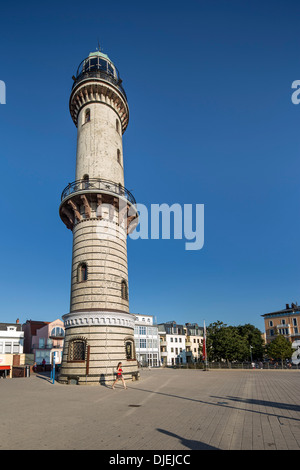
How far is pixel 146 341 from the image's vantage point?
61062mm

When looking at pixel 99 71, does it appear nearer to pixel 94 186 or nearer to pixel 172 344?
pixel 94 186

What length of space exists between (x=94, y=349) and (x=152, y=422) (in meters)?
11.2

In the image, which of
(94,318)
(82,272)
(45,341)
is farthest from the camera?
(45,341)

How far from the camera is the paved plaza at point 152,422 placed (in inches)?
274

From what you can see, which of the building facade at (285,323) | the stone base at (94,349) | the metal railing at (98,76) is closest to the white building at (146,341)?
the building facade at (285,323)

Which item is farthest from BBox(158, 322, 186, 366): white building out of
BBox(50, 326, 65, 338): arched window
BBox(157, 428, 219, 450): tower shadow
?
BBox(157, 428, 219, 450): tower shadow

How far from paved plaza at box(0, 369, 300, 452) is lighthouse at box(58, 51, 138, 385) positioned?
211 inches

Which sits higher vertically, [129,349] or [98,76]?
[98,76]

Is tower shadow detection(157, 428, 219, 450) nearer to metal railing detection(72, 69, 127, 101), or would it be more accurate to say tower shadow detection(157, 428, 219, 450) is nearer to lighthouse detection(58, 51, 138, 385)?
lighthouse detection(58, 51, 138, 385)

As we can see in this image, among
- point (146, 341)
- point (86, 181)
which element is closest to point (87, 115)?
point (86, 181)

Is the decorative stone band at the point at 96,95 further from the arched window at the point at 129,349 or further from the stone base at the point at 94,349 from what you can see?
the arched window at the point at 129,349

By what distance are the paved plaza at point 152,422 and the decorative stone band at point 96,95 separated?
76.4 ft

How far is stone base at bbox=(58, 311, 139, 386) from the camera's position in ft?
62.4

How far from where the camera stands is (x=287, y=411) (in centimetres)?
1029
